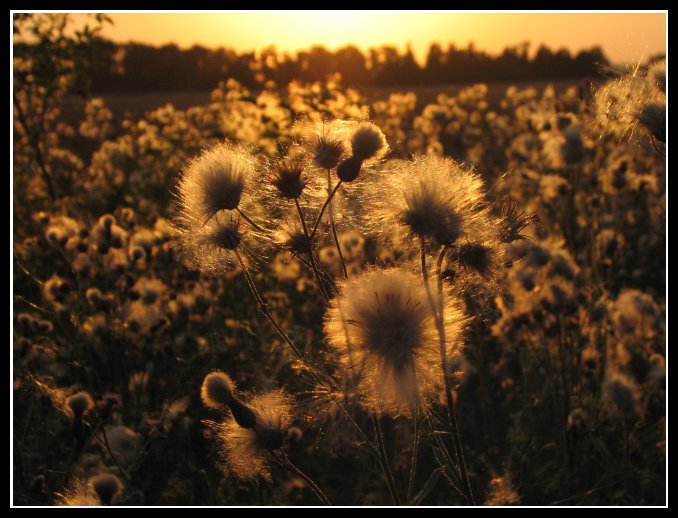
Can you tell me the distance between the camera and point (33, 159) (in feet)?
28.2

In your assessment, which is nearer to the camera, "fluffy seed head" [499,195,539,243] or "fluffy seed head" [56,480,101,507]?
"fluffy seed head" [499,195,539,243]

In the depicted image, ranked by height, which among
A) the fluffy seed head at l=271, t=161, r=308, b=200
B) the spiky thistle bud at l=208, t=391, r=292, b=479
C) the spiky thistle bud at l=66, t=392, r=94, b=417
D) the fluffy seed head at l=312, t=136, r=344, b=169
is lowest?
the spiky thistle bud at l=66, t=392, r=94, b=417

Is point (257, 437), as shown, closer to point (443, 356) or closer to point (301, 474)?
point (301, 474)

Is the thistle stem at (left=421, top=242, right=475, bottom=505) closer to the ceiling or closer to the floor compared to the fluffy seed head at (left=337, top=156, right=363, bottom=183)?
closer to the floor

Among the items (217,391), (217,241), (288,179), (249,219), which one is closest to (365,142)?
(288,179)

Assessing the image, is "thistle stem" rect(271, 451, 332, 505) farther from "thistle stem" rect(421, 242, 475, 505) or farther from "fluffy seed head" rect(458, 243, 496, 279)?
"fluffy seed head" rect(458, 243, 496, 279)

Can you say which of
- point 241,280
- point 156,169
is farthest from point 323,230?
point 156,169

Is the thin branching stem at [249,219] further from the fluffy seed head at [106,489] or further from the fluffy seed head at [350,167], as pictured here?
the fluffy seed head at [106,489]

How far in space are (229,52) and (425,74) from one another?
735 cm

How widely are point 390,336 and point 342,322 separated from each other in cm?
14

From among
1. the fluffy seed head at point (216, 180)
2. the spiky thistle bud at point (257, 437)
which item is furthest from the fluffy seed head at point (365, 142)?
the spiky thistle bud at point (257, 437)

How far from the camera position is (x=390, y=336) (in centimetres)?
193

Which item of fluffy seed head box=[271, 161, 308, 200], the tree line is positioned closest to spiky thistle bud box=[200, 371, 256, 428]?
fluffy seed head box=[271, 161, 308, 200]

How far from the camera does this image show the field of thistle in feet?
6.71
